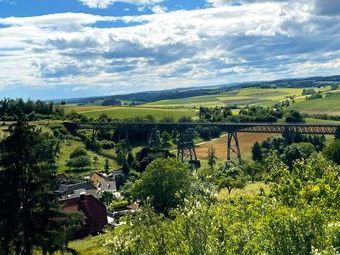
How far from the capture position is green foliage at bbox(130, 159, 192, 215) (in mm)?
A: 78562

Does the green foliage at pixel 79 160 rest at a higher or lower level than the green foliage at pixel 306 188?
lower

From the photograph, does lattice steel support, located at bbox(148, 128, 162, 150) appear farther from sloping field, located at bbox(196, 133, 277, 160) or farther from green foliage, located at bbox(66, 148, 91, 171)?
green foliage, located at bbox(66, 148, 91, 171)

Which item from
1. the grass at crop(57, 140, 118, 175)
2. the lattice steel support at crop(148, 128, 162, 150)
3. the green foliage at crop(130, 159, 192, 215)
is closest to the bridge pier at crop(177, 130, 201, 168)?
the lattice steel support at crop(148, 128, 162, 150)

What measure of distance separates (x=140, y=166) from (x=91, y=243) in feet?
235

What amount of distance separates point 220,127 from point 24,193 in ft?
362

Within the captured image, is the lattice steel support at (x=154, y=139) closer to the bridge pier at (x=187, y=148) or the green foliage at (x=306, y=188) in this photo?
the bridge pier at (x=187, y=148)

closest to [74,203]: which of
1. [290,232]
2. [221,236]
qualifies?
[221,236]

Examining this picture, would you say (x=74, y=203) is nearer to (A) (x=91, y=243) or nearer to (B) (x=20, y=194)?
(A) (x=91, y=243)

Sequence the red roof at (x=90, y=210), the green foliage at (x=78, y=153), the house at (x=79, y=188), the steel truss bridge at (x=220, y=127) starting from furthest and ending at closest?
the green foliage at (x=78, y=153) → the steel truss bridge at (x=220, y=127) → the house at (x=79, y=188) → the red roof at (x=90, y=210)

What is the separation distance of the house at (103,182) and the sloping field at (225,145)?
117 feet

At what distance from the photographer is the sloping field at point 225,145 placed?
5806 inches

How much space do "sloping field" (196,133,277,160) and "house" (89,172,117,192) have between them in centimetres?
3568

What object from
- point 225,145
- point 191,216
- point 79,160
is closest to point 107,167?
point 79,160

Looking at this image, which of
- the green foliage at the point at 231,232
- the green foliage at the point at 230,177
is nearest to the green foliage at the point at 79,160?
the green foliage at the point at 230,177
